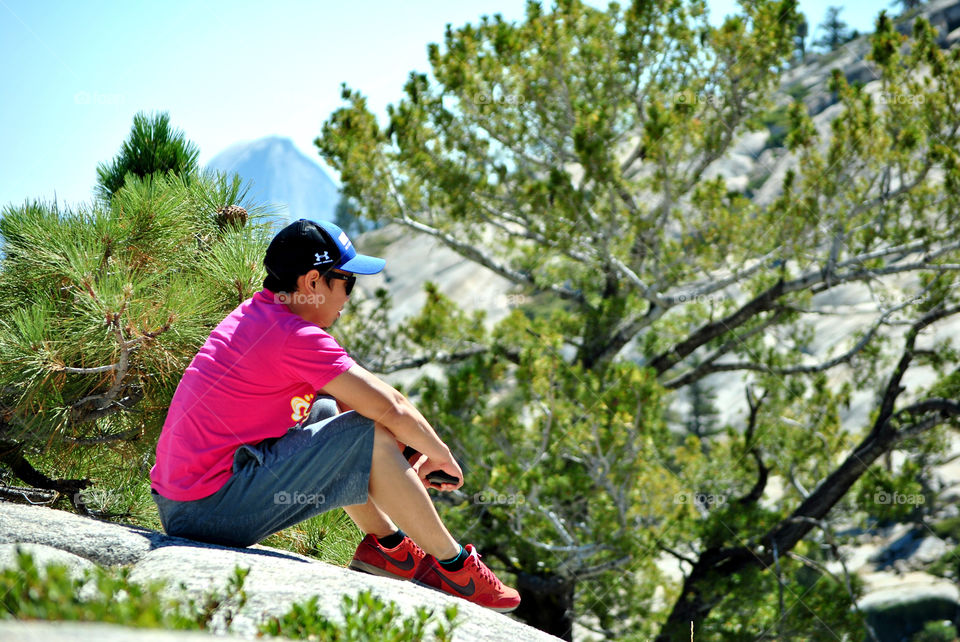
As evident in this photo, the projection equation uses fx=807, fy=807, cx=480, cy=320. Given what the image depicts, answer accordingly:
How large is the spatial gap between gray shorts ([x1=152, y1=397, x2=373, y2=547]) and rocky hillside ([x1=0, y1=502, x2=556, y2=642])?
10cm

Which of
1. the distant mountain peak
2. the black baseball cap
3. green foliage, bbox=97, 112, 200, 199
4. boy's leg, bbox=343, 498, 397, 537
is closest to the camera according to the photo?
the black baseball cap

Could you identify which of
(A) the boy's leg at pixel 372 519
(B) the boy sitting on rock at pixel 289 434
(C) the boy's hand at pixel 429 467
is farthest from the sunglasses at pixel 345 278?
(A) the boy's leg at pixel 372 519

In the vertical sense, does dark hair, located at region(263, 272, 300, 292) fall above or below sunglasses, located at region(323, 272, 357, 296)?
below

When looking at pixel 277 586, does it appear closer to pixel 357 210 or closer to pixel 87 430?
pixel 87 430

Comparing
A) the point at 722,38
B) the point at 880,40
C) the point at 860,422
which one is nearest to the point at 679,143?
the point at 722,38

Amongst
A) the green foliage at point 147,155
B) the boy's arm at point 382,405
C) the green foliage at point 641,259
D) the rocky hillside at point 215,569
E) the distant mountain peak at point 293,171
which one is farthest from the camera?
the distant mountain peak at point 293,171

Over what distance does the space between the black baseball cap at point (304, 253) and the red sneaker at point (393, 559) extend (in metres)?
0.96

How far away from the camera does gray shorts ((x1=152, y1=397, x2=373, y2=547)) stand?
2566 mm

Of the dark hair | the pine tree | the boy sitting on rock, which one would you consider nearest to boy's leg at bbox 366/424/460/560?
the boy sitting on rock

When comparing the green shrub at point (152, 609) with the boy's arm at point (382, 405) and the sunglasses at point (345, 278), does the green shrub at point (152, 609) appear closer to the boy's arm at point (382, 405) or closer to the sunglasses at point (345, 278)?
the boy's arm at point (382, 405)

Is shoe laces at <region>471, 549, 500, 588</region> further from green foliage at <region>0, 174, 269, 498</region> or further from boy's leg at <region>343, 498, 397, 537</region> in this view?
green foliage at <region>0, 174, 269, 498</region>

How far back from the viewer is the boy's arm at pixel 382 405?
250cm


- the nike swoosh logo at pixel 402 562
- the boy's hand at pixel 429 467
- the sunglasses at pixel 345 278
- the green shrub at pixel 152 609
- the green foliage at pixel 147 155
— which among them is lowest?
the green shrub at pixel 152 609

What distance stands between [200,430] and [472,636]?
3.54 feet
